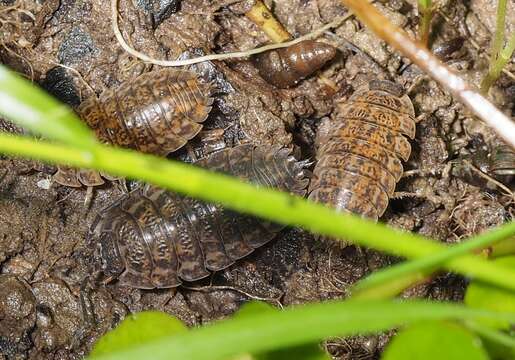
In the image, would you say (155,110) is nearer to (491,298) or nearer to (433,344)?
(491,298)

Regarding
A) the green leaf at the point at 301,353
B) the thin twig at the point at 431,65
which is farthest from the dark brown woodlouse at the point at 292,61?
the green leaf at the point at 301,353

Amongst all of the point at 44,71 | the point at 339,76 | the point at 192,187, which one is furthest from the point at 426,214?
the point at 192,187

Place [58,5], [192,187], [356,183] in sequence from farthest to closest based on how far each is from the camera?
[58,5]
[356,183]
[192,187]

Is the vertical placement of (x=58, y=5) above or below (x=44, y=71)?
above

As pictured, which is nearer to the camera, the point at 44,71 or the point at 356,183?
the point at 356,183

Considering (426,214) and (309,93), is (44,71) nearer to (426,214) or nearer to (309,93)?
(309,93)

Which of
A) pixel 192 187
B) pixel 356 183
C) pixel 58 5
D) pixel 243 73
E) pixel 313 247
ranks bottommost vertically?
pixel 313 247

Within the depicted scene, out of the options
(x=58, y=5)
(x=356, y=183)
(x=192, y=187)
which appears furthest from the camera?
(x=58, y=5)
